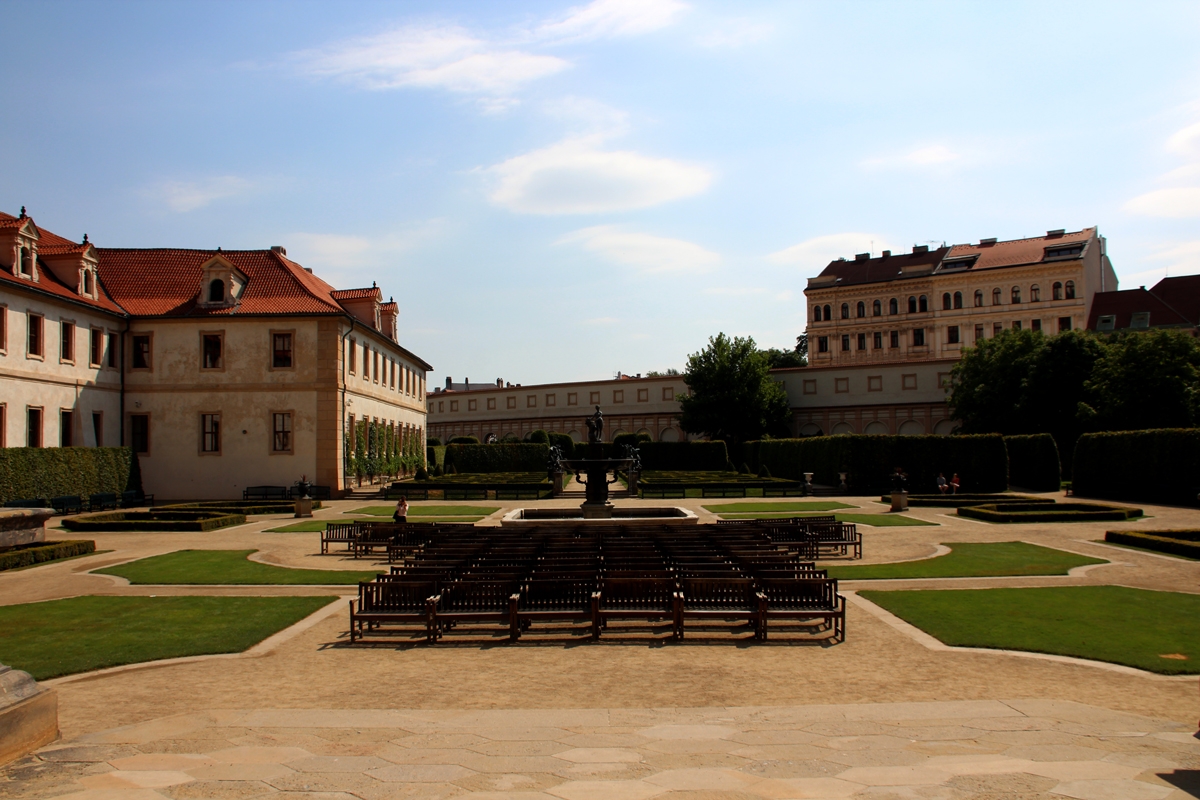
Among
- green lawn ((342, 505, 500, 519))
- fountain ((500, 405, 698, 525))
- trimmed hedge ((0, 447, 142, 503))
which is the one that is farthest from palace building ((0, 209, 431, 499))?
fountain ((500, 405, 698, 525))

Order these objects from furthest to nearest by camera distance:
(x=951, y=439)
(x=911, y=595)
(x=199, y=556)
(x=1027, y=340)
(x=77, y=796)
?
(x=1027, y=340) → (x=951, y=439) → (x=199, y=556) → (x=911, y=595) → (x=77, y=796)

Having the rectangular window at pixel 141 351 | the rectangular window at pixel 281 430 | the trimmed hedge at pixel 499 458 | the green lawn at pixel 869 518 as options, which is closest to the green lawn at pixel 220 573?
the green lawn at pixel 869 518

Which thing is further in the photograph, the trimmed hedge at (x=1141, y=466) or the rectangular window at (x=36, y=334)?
the rectangular window at (x=36, y=334)

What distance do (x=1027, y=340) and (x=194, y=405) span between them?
50845 mm

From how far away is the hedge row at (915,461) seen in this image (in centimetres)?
3966

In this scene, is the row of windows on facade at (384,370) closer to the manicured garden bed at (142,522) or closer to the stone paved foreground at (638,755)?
the manicured garden bed at (142,522)

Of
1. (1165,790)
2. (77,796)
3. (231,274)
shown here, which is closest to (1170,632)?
(1165,790)

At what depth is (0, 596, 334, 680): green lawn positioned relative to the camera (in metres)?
10.5

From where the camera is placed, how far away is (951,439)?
132 feet

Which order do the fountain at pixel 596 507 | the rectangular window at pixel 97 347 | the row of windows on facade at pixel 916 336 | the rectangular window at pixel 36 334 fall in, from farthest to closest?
the row of windows on facade at pixel 916 336, the rectangular window at pixel 97 347, the rectangular window at pixel 36 334, the fountain at pixel 596 507

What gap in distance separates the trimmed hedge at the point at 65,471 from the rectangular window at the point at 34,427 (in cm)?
150

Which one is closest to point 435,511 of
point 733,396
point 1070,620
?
point 1070,620

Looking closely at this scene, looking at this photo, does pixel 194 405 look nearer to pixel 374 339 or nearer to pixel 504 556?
pixel 374 339

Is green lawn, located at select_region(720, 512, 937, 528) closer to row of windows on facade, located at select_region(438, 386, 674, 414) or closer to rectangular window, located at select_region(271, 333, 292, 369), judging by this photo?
rectangular window, located at select_region(271, 333, 292, 369)
